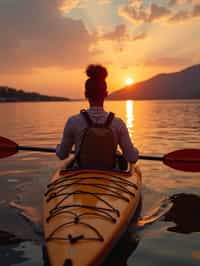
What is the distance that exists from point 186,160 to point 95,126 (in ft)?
9.51

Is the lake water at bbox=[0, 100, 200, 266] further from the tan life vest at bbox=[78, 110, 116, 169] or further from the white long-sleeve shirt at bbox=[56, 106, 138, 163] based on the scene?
the white long-sleeve shirt at bbox=[56, 106, 138, 163]

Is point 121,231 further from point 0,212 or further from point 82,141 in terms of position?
point 0,212

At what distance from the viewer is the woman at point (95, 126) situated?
18.8ft

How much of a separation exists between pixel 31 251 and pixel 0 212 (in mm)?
1941

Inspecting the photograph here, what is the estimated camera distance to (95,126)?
5.73 m

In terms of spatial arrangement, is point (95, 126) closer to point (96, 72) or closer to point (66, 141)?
point (66, 141)

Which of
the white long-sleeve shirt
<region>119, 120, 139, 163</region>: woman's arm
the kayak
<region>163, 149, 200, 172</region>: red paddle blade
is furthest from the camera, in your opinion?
<region>163, 149, 200, 172</region>: red paddle blade

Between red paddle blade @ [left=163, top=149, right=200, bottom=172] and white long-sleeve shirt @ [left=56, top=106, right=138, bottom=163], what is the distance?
2.15 m

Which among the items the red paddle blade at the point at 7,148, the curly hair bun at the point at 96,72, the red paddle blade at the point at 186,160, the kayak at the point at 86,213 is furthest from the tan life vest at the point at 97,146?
the red paddle blade at the point at 7,148

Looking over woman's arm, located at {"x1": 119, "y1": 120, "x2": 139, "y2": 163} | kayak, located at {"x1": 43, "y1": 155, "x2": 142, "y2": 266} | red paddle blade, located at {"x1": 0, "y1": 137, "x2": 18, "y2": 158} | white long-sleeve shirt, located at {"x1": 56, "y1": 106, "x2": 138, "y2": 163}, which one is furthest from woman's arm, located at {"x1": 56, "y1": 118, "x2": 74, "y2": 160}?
red paddle blade, located at {"x1": 0, "y1": 137, "x2": 18, "y2": 158}

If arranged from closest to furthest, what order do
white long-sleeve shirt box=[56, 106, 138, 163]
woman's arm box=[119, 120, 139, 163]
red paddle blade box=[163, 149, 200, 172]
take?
white long-sleeve shirt box=[56, 106, 138, 163] → woman's arm box=[119, 120, 139, 163] → red paddle blade box=[163, 149, 200, 172]

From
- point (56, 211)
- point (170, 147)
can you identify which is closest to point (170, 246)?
point (56, 211)

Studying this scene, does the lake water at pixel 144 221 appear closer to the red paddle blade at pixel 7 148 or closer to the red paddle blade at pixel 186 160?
the red paddle blade at pixel 186 160

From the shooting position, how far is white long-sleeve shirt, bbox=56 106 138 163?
5.73 m
